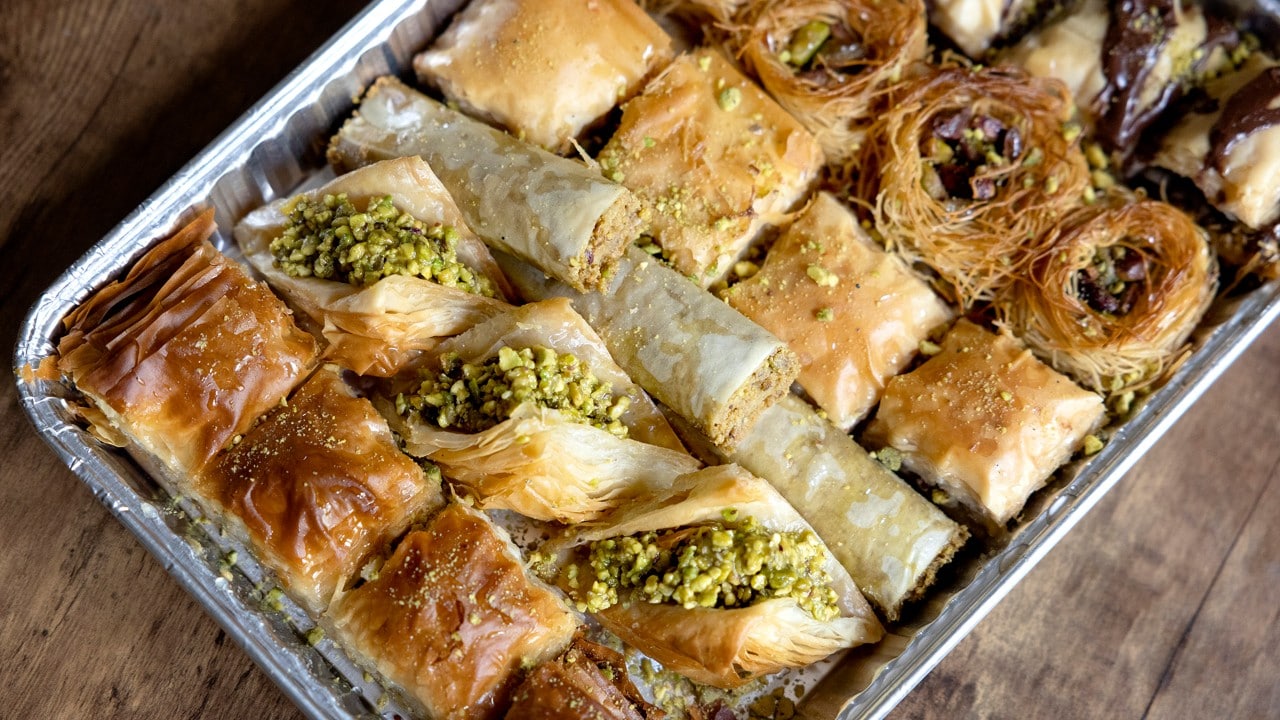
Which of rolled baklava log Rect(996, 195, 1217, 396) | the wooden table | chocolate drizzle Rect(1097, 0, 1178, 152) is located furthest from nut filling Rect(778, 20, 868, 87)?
the wooden table

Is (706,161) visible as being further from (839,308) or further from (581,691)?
(581,691)

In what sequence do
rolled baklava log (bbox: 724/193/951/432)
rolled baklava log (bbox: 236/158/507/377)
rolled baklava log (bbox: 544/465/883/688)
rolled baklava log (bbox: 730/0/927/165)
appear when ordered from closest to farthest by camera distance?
rolled baklava log (bbox: 544/465/883/688)
rolled baklava log (bbox: 236/158/507/377)
rolled baklava log (bbox: 724/193/951/432)
rolled baklava log (bbox: 730/0/927/165)

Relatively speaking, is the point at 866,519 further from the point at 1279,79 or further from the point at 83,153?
the point at 83,153

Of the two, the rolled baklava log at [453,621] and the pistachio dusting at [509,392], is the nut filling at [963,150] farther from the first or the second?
the rolled baklava log at [453,621]

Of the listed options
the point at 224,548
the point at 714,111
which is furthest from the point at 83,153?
the point at 714,111

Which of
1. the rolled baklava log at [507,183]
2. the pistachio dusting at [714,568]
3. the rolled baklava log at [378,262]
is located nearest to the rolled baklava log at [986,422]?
the pistachio dusting at [714,568]

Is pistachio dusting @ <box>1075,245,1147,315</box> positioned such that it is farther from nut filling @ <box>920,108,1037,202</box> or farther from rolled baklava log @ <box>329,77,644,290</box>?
rolled baklava log @ <box>329,77,644,290</box>
